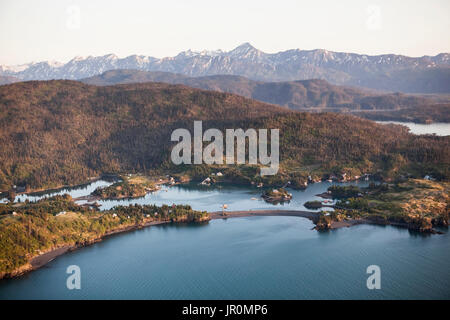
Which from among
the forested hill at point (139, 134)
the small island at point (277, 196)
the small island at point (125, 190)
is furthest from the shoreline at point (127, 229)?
the forested hill at point (139, 134)

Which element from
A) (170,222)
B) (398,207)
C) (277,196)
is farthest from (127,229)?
(398,207)

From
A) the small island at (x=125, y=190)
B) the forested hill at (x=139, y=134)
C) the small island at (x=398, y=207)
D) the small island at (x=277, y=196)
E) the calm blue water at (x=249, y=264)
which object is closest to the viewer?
the calm blue water at (x=249, y=264)

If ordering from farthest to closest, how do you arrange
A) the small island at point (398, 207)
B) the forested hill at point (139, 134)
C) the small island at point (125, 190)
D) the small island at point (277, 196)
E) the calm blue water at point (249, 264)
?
the forested hill at point (139, 134)
the small island at point (125, 190)
the small island at point (277, 196)
the small island at point (398, 207)
the calm blue water at point (249, 264)

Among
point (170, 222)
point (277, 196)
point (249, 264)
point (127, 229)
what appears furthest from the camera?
point (277, 196)

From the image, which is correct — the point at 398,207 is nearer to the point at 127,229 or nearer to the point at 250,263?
the point at 250,263

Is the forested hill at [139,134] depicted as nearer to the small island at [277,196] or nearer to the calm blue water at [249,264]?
the small island at [277,196]
